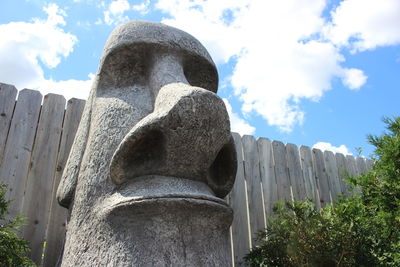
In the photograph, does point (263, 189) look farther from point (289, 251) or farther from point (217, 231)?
point (217, 231)

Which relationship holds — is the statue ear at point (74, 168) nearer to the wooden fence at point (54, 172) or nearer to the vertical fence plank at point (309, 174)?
the wooden fence at point (54, 172)

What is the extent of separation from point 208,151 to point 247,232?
5.47 ft

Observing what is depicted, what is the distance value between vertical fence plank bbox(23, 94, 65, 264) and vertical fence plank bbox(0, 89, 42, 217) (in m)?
0.03

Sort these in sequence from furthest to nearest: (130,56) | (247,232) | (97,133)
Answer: (247,232)
(130,56)
(97,133)

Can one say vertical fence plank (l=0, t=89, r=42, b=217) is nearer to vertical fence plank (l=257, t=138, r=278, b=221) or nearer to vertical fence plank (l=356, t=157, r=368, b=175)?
vertical fence plank (l=257, t=138, r=278, b=221)

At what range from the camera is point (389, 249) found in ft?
6.55

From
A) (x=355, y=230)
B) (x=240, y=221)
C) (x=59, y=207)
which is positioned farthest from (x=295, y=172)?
(x=59, y=207)

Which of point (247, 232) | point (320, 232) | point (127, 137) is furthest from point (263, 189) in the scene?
point (127, 137)

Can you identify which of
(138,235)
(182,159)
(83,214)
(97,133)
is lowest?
(138,235)

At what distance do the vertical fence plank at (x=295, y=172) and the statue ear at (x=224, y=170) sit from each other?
1793 millimetres

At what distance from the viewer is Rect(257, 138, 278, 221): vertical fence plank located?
316cm

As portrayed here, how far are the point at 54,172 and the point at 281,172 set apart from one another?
1.88 metres

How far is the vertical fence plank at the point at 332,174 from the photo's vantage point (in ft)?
11.8

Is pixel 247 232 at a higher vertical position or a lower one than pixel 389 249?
higher
